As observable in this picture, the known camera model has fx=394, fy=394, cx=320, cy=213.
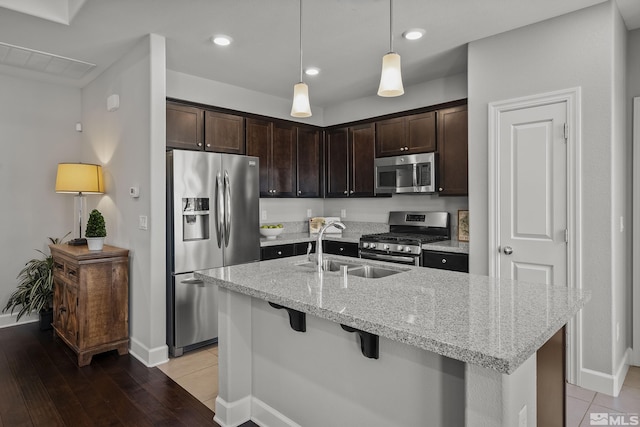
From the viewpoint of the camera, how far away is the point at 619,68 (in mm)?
2826

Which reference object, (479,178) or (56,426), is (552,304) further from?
(56,426)

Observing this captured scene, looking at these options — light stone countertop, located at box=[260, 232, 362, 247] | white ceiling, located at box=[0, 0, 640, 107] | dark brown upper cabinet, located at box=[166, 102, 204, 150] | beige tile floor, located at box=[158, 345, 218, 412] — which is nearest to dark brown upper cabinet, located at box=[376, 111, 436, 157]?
white ceiling, located at box=[0, 0, 640, 107]

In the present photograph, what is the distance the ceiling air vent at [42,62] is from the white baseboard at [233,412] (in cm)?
336

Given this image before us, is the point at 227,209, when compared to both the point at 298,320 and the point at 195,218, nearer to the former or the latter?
the point at 195,218

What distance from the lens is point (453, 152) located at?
3.91 meters

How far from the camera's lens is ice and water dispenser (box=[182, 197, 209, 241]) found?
3430mm

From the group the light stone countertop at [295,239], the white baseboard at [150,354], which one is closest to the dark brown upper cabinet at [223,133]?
the light stone countertop at [295,239]

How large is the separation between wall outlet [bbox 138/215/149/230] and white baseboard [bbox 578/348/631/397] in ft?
11.4

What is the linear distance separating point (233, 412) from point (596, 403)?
2305 millimetres

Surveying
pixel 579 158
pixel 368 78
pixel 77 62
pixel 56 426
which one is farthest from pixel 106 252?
pixel 579 158

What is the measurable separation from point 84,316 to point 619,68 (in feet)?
14.7

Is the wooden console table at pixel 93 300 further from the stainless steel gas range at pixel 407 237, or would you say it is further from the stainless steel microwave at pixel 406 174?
the stainless steel microwave at pixel 406 174

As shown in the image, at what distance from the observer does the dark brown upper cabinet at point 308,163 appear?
16.4ft

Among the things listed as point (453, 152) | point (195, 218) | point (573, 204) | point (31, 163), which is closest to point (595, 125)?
point (573, 204)
